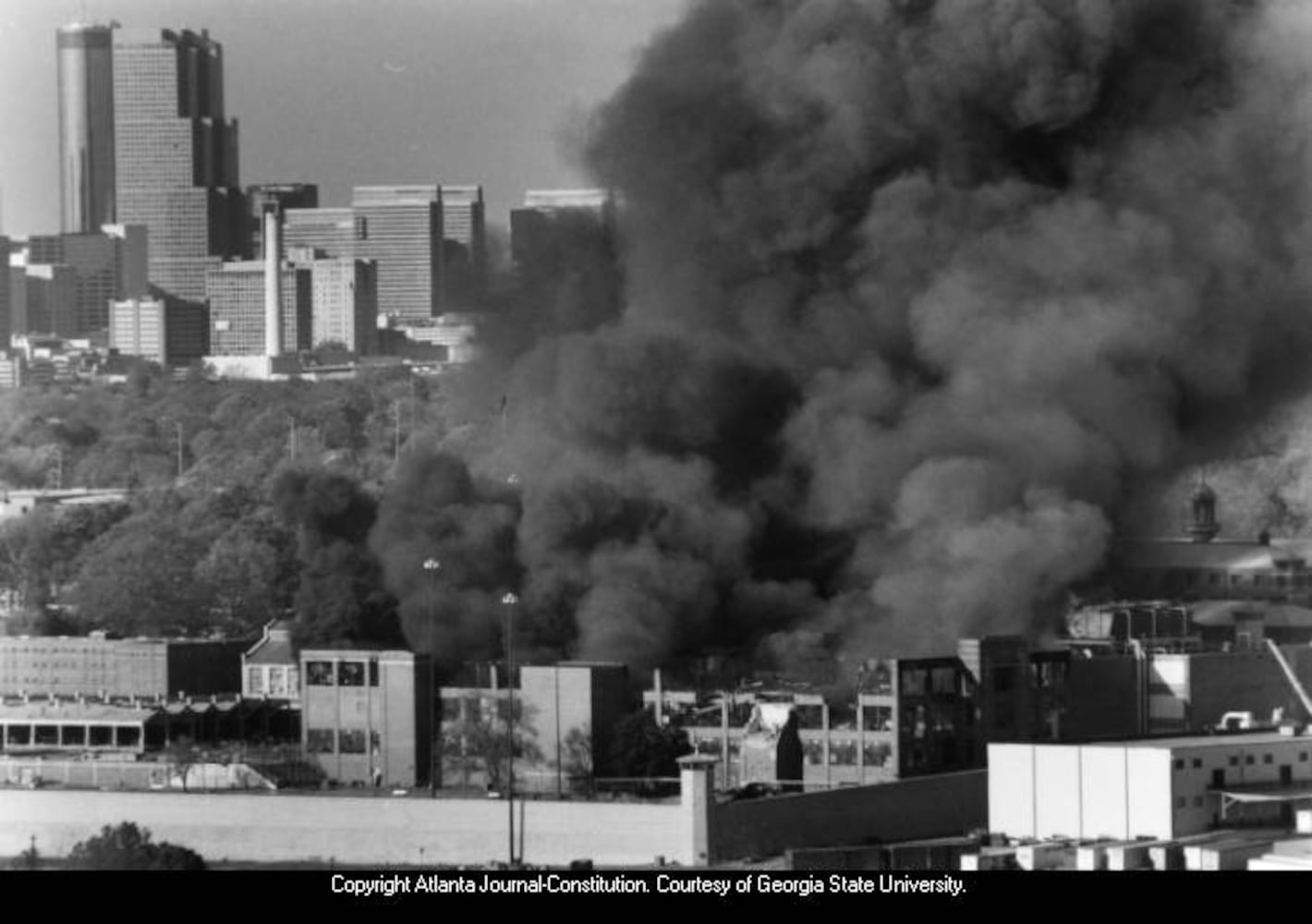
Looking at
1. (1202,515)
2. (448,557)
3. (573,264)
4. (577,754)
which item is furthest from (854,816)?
(1202,515)

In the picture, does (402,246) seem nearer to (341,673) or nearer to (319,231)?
(319,231)

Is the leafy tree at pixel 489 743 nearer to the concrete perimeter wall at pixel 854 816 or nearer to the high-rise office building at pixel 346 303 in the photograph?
the concrete perimeter wall at pixel 854 816

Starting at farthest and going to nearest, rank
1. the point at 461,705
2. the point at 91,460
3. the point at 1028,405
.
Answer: the point at 91,460 → the point at 1028,405 → the point at 461,705

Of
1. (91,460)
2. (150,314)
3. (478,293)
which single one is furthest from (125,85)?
(478,293)

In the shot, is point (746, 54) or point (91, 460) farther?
point (91, 460)

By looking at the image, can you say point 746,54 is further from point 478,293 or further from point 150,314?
point 150,314

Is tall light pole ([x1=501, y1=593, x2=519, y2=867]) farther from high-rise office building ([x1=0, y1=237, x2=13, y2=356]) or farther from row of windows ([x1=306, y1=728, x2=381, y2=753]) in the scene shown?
high-rise office building ([x1=0, y1=237, x2=13, y2=356])
